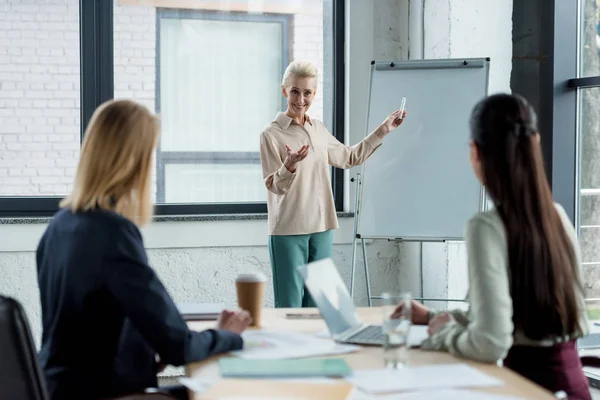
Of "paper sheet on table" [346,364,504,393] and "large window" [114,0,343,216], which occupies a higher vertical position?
"large window" [114,0,343,216]

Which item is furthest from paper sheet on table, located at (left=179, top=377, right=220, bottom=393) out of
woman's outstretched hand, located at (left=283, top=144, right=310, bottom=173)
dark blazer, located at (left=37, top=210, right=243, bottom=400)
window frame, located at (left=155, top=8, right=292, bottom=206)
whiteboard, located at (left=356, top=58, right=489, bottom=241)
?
window frame, located at (left=155, top=8, right=292, bottom=206)

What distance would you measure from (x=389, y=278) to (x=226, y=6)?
171cm

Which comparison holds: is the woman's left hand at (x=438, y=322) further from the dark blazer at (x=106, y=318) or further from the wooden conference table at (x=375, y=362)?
the dark blazer at (x=106, y=318)

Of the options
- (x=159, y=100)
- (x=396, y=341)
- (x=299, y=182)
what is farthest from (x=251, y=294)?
(x=159, y=100)

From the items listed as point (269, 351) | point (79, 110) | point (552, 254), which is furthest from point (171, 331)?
point (79, 110)

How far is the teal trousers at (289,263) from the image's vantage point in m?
3.48

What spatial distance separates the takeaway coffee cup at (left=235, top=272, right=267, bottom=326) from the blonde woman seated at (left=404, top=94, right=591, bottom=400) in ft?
1.76

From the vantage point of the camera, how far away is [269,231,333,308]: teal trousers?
348 cm

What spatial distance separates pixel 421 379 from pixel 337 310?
0.46m

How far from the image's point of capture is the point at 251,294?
199 centimetres

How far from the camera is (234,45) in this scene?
4.38 metres

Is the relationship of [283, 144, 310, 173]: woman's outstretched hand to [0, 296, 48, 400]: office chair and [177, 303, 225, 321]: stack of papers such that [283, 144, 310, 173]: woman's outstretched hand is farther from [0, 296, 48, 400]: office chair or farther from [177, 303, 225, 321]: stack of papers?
[0, 296, 48, 400]: office chair

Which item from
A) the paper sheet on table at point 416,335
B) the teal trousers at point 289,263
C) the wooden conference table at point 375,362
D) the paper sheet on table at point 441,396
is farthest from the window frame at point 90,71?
the paper sheet on table at point 441,396

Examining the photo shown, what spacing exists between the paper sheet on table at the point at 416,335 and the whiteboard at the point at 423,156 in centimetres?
189
